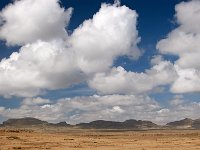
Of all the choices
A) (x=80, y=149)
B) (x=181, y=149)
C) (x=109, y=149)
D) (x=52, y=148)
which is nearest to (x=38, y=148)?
(x=52, y=148)

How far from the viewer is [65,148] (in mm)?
43156

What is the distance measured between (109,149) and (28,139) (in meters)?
15.3

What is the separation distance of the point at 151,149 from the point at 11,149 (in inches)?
589

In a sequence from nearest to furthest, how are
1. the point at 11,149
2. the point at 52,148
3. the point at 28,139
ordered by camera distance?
the point at 11,149 < the point at 52,148 < the point at 28,139

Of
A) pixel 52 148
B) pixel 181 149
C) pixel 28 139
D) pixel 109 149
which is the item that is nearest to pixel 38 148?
pixel 52 148

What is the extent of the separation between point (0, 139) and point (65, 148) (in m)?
11.6

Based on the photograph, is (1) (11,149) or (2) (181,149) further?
(2) (181,149)

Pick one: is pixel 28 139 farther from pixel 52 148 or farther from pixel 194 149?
pixel 194 149

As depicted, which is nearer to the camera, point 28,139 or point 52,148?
point 52,148

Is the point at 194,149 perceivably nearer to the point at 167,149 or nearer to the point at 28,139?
the point at 167,149

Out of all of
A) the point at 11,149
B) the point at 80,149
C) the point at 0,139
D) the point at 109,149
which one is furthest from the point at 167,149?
the point at 0,139

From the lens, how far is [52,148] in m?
42.9

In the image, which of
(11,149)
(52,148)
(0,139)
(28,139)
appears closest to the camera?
(11,149)

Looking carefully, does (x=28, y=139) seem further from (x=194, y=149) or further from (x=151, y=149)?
(x=194, y=149)
